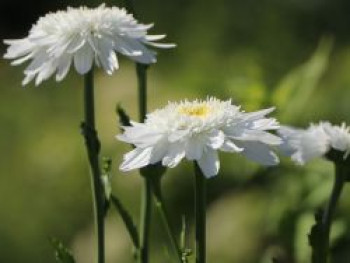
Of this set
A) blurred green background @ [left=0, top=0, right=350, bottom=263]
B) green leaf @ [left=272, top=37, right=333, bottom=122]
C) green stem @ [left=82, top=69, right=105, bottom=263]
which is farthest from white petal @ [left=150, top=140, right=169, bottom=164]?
green leaf @ [left=272, top=37, right=333, bottom=122]

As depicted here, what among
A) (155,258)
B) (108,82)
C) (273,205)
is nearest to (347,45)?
(108,82)

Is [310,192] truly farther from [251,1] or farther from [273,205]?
[251,1]

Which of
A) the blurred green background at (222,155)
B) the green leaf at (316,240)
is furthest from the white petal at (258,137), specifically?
the blurred green background at (222,155)

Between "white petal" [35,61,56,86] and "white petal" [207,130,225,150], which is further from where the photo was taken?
"white petal" [35,61,56,86]

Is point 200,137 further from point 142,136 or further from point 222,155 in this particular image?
point 222,155

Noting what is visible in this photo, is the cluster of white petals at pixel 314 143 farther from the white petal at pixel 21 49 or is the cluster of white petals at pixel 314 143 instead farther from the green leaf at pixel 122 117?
the white petal at pixel 21 49

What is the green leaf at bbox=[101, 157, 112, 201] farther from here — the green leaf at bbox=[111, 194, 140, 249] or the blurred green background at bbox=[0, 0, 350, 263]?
the blurred green background at bbox=[0, 0, 350, 263]
